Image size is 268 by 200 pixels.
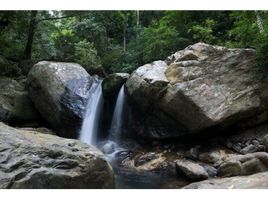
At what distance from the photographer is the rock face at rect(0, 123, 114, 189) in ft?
11.2

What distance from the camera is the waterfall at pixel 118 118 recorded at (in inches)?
305

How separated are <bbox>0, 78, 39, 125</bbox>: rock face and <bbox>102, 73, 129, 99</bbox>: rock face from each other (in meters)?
1.72

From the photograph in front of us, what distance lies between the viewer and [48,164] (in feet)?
12.0

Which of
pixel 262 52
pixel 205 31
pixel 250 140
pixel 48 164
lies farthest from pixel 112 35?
pixel 48 164

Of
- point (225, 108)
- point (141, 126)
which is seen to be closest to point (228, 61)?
point (225, 108)

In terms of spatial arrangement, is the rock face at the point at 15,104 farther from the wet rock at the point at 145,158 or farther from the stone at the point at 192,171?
the stone at the point at 192,171

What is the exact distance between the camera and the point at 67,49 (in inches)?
423

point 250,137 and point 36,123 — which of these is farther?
point 36,123

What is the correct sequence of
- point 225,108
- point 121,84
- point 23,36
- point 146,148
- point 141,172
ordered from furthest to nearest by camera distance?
1. point 23,36
2. point 121,84
3. point 146,148
4. point 225,108
5. point 141,172

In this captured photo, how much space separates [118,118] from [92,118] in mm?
573

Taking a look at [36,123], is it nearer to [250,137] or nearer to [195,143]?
[195,143]

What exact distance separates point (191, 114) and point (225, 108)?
63cm

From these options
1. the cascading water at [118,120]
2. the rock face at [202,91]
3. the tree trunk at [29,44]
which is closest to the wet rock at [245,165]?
the rock face at [202,91]

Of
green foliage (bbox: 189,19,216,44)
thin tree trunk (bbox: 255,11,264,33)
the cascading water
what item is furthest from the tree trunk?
thin tree trunk (bbox: 255,11,264,33)
